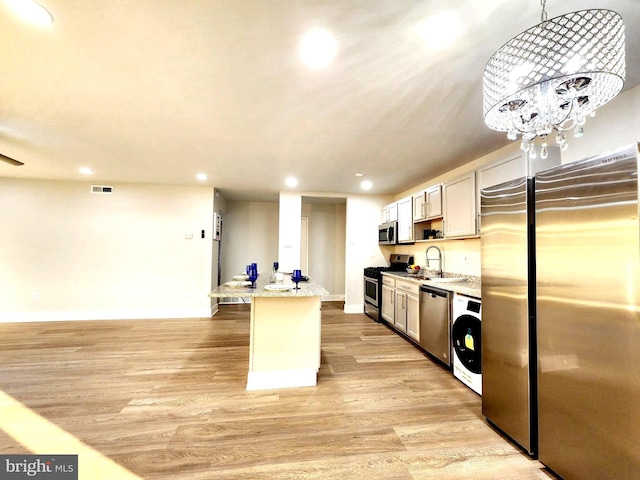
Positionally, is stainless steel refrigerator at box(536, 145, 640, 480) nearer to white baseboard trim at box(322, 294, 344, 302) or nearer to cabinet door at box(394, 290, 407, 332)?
cabinet door at box(394, 290, 407, 332)

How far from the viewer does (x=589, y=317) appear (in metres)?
1.37

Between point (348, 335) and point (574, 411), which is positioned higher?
point (574, 411)

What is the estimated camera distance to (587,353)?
137 centimetres

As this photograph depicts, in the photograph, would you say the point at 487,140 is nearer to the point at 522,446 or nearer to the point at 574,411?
the point at 574,411

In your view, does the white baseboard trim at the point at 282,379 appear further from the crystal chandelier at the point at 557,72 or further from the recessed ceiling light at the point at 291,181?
the recessed ceiling light at the point at 291,181

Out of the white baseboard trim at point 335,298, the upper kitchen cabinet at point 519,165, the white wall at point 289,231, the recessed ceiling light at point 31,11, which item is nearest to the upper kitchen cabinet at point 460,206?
the upper kitchen cabinet at point 519,165

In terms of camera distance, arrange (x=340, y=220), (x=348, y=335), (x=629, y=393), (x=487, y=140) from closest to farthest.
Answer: (x=629, y=393)
(x=487, y=140)
(x=348, y=335)
(x=340, y=220)

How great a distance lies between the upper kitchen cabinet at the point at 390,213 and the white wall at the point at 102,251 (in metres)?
3.51

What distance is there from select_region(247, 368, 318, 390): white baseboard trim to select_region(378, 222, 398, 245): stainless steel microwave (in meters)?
3.17

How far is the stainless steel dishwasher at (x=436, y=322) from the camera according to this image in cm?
294

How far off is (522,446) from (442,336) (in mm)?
1303

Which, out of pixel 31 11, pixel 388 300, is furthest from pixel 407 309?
pixel 31 11

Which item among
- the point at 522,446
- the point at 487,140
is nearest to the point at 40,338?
the point at 522,446

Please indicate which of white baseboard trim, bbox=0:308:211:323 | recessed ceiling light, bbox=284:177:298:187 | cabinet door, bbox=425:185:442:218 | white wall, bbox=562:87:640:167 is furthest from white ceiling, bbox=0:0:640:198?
white baseboard trim, bbox=0:308:211:323
